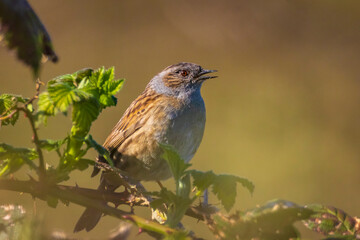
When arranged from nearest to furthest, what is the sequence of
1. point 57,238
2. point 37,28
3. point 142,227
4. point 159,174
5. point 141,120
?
point 57,238 → point 37,28 → point 142,227 → point 159,174 → point 141,120

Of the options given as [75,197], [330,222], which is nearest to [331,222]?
[330,222]

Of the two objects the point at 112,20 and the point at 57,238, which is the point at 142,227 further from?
the point at 112,20

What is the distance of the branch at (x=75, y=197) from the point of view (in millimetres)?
896

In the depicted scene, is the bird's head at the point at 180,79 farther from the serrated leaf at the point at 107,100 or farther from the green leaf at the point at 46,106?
the green leaf at the point at 46,106

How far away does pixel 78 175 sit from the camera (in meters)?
4.06

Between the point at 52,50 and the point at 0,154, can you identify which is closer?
the point at 52,50

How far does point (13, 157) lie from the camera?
1.02 m

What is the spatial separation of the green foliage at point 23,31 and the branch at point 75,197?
0.80ft

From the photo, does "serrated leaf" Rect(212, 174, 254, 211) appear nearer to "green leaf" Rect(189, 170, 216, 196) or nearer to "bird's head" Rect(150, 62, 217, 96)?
"green leaf" Rect(189, 170, 216, 196)

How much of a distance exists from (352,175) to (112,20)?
2687mm

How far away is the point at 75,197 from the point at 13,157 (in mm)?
172

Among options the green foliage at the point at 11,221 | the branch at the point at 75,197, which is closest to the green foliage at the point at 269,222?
the branch at the point at 75,197

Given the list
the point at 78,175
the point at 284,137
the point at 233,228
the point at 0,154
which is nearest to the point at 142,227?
the point at 233,228

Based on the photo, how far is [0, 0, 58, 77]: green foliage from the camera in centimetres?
71
